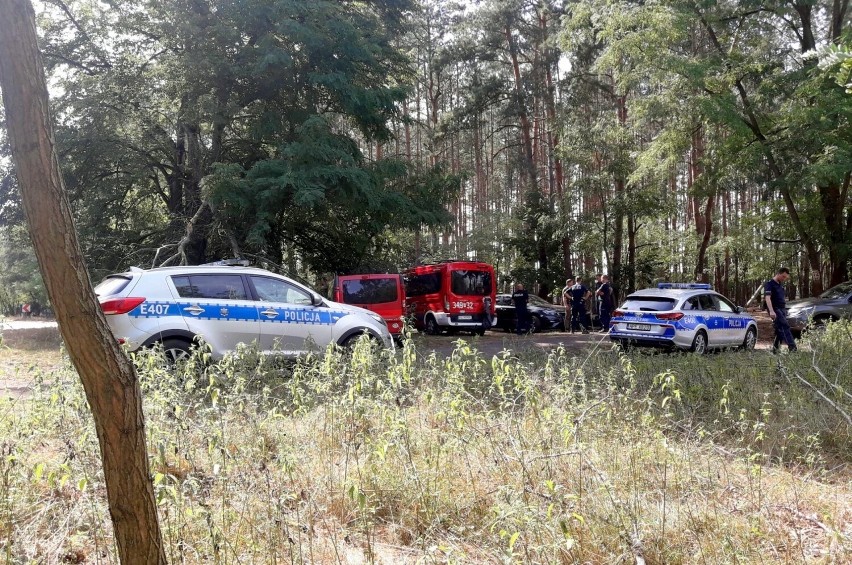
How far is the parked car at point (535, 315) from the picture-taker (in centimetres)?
2158

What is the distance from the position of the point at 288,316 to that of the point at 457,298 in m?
10.9

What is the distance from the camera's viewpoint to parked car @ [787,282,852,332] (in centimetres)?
1667

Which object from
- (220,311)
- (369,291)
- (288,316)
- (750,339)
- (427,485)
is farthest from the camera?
(369,291)

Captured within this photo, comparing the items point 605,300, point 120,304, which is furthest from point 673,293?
point 120,304

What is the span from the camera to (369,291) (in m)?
16.5

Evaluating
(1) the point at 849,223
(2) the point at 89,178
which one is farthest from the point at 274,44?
(1) the point at 849,223

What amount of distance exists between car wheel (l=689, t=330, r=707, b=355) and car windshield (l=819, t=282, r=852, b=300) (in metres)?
6.41

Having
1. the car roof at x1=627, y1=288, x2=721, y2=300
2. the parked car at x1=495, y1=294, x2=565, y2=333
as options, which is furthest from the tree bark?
the parked car at x1=495, y1=294, x2=565, y2=333

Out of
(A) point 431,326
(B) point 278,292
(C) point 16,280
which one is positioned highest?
(C) point 16,280

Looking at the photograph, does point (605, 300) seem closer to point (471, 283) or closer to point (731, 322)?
point (731, 322)

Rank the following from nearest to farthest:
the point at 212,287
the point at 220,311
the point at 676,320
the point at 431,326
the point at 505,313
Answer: the point at 220,311 < the point at 212,287 < the point at 676,320 < the point at 431,326 < the point at 505,313

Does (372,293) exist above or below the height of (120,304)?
above

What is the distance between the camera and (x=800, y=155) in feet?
60.7

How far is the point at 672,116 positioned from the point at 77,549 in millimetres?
20797
